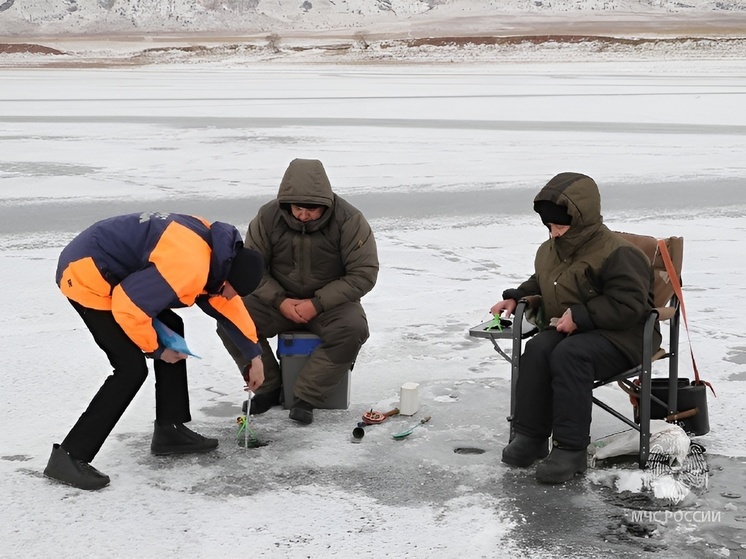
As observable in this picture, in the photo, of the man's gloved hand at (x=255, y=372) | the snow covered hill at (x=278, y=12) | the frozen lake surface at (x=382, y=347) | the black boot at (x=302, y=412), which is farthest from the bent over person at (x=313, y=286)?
the snow covered hill at (x=278, y=12)

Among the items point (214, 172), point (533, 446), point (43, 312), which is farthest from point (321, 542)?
point (214, 172)

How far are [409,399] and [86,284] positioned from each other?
63.9 inches

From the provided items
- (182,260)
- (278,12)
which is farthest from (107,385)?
(278,12)

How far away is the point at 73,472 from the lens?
415cm

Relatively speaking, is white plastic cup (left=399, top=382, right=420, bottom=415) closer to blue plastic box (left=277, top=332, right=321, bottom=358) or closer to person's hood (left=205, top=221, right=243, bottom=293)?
blue plastic box (left=277, top=332, right=321, bottom=358)

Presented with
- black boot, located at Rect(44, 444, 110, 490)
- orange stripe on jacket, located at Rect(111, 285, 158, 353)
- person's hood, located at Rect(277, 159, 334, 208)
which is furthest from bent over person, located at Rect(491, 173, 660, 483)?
black boot, located at Rect(44, 444, 110, 490)

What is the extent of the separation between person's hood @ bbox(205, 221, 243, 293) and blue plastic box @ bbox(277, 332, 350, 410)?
1086mm

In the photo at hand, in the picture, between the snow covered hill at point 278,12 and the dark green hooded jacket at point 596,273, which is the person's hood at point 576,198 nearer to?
the dark green hooded jacket at point 596,273

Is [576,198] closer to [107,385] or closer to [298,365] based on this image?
[298,365]

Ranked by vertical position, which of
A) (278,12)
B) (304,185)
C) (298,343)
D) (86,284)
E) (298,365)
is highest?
(278,12)

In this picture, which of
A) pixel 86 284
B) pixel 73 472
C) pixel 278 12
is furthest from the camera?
pixel 278 12

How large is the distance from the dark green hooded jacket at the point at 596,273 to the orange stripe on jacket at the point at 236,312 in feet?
4.16

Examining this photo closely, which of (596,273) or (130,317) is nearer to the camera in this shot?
(130,317)

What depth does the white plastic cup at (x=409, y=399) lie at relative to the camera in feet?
16.1
